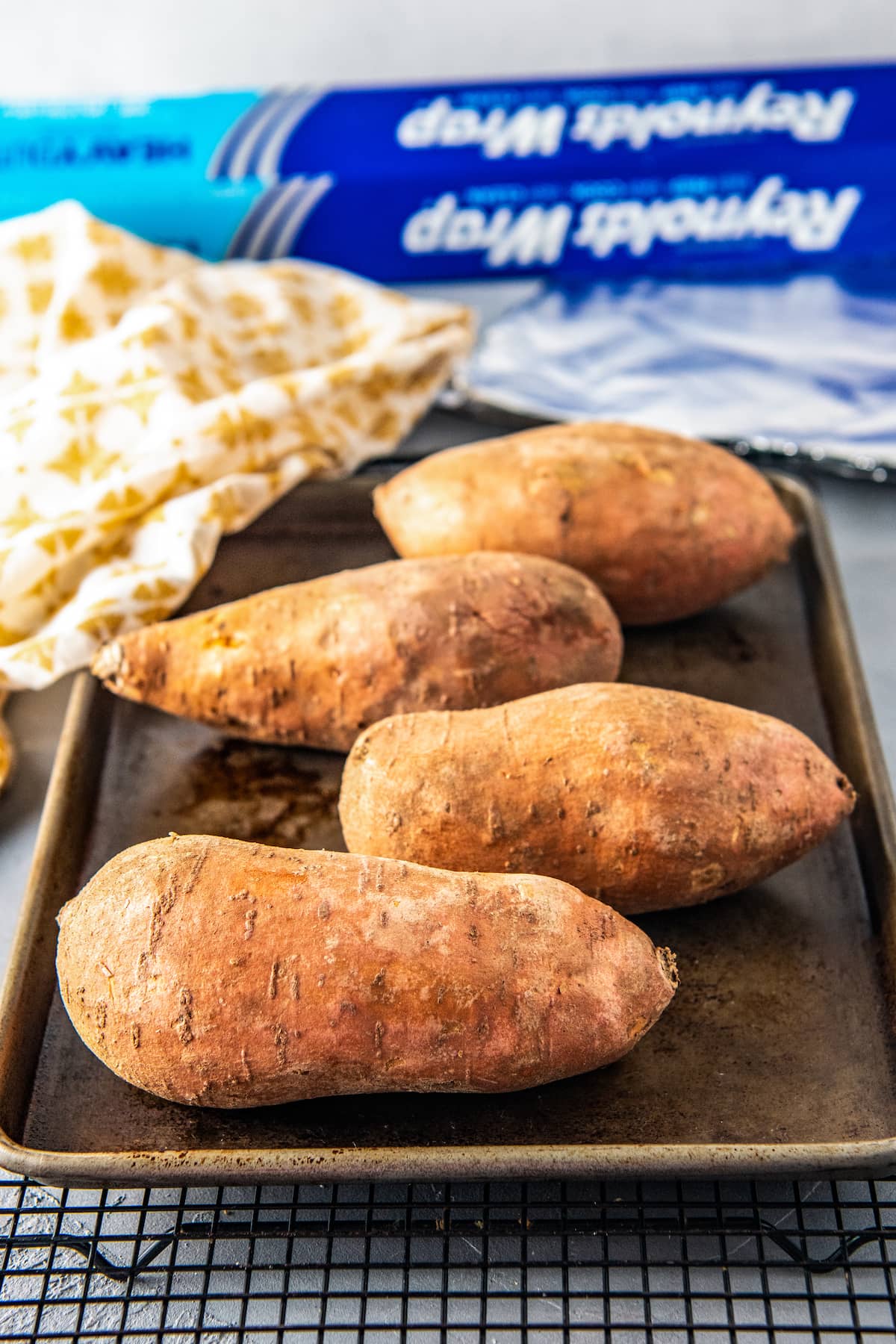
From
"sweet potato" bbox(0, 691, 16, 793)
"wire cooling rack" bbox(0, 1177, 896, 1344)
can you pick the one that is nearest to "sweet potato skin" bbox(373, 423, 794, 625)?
"sweet potato" bbox(0, 691, 16, 793)

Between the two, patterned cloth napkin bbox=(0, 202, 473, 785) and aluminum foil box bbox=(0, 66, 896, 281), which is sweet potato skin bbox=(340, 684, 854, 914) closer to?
patterned cloth napkin bbox=(0, 202, 473, 785)

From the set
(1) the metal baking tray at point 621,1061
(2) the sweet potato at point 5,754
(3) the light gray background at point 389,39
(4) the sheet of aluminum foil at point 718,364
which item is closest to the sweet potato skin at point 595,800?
Answer: (1) the metal baking tray at point 621,1061

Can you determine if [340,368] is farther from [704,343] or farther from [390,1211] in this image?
[390,1211]

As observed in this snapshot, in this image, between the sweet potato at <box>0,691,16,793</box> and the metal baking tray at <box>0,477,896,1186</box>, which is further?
the sweet potato at <box>0,691,16,793</box>

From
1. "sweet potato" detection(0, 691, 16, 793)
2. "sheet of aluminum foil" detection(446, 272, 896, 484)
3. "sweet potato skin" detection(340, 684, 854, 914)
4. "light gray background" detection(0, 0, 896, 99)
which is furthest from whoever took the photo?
"light gray background" detection(0, 0, 896, 99)

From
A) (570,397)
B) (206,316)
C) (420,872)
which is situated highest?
(206,316)

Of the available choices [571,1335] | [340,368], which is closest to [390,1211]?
[571,1335]

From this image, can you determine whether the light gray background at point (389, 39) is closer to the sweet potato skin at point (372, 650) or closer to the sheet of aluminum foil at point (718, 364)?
the sheet of aluminum foil at point (718, 364)
